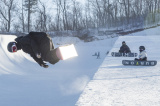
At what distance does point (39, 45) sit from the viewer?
92.1 inches

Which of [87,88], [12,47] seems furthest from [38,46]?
[87,88]

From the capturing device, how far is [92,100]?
4.27 meters

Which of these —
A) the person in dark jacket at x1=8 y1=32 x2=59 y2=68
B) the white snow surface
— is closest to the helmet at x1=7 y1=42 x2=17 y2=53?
the person in dark jacket at x1=8 y1=32 x2=59 y2=68

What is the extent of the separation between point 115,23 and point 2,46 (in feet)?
105

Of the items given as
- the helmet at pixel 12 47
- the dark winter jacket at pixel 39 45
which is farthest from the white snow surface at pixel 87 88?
the helmet at pixel 12 47

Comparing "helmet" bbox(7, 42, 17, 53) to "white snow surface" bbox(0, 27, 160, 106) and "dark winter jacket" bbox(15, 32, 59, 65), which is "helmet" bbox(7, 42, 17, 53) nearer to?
"dark winter jacket" bbox(15, 32, 59, 65)

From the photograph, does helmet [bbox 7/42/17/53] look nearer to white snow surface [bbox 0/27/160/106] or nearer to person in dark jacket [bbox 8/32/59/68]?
person in dark jacket [bbox 8/32/59/68]

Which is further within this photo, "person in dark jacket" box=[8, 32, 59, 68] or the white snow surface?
the white snow surface

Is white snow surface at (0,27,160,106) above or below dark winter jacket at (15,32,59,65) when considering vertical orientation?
below

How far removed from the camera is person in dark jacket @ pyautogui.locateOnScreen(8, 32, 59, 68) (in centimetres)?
229

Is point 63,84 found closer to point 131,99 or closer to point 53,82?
point 53,82

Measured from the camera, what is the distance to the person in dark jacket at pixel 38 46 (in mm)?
2291

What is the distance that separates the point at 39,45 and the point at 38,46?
0.02 meters

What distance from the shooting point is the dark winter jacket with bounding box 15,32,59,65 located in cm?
229
